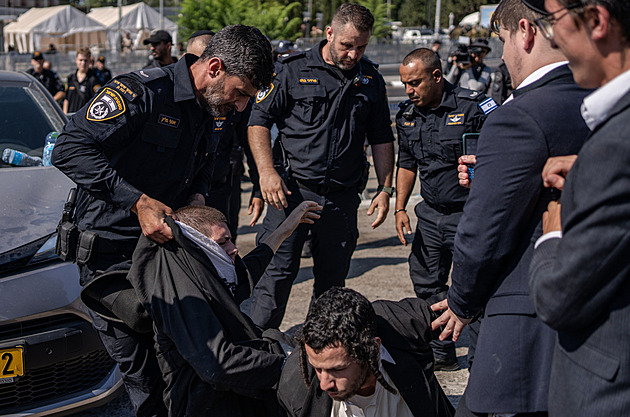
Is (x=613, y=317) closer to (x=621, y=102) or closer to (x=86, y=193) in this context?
(x=621, y=102)

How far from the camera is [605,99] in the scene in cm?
136

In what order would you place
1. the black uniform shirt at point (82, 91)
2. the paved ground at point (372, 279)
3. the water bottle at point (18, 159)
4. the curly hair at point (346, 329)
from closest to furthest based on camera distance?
the curly hair at point (346, 329), the paved ground at point (372, 279), the water bottle at point (18, 159), the black uniform shirt at point (82, 91)

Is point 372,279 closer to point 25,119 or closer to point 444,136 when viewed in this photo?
point 444,136

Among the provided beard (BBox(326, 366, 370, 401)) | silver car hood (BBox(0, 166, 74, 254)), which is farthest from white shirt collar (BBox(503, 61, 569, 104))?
silver car hood (BBox(0, 166, 74, 254))

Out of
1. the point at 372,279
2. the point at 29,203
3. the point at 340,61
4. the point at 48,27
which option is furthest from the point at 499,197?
the point at 48,27

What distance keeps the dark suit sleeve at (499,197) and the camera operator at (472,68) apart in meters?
7.92

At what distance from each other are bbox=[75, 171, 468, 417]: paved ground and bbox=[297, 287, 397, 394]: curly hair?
149 cm

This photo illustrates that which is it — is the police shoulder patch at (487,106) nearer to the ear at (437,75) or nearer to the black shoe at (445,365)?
the ear at (437,75)

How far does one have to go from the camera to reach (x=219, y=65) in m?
2.79

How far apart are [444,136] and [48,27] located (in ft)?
131

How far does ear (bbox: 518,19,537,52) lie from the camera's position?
1833 millimetres

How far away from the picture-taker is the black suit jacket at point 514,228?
1.71m

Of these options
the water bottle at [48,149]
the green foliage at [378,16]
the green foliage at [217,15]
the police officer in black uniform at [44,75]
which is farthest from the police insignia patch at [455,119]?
the green foliage at [378,16]

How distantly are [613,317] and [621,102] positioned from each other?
Result: 43 cm
